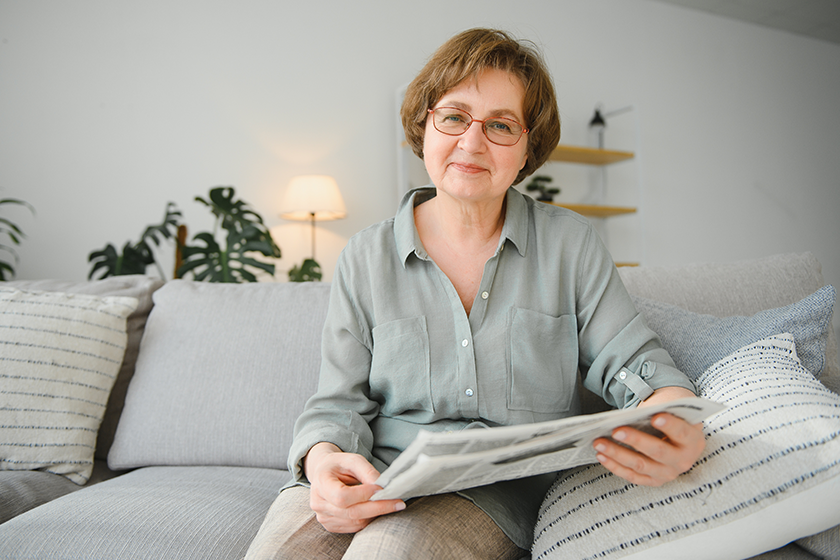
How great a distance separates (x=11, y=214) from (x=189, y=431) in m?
2.44

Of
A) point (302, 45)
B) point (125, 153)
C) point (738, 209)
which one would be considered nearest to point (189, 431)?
point (125, 153)

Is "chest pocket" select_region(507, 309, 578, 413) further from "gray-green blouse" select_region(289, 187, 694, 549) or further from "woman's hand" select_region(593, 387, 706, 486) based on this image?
"woman's hand" select_region(593, 387, 706, 486)

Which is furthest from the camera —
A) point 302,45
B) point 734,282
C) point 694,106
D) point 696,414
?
point 694,106

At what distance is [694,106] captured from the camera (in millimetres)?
4574

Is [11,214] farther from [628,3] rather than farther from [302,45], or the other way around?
[628,3]

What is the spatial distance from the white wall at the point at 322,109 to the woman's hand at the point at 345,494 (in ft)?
9.25

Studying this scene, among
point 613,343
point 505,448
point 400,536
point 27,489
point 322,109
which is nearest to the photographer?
point 505,448

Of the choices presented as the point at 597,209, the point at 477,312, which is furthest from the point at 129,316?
the point at 597,209

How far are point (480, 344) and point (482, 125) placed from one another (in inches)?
14.4

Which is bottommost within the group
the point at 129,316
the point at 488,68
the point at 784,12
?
the point at 129,316

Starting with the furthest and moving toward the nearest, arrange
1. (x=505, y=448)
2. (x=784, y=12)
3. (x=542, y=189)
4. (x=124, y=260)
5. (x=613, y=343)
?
(x=784, y=12) < (x=542, y=189) < (x=124, y=260) < (x=613, y=343) < (x=505, y=448)

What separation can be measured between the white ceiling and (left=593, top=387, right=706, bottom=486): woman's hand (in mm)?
4826

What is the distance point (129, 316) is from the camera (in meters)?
1.50

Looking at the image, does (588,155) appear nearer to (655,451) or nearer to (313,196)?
(313,196)
